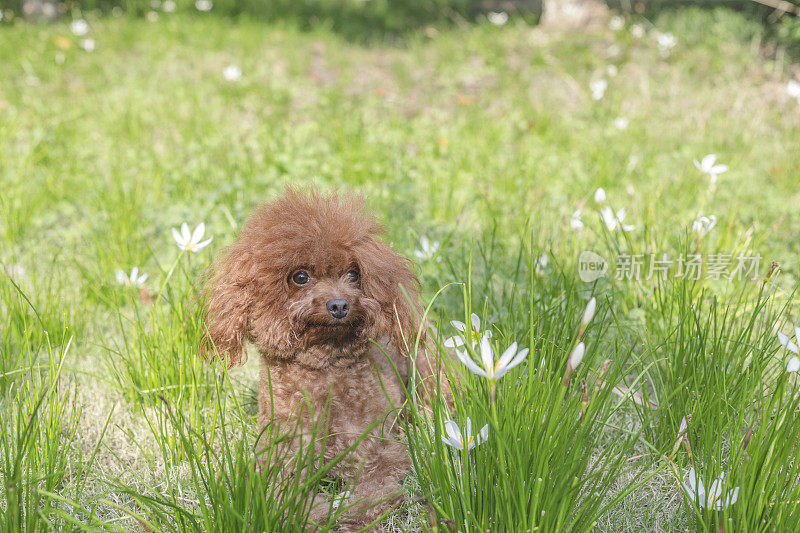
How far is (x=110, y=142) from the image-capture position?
599 centimetres

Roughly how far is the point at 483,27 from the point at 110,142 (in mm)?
5896

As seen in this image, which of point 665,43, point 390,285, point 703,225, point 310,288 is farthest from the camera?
point 665,43

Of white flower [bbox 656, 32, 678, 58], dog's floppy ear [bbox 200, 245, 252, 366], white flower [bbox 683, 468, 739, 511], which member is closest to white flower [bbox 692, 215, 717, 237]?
white flower [bbox 683, 468, 739, 511]

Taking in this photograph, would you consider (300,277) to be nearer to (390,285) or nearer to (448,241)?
(390,285)

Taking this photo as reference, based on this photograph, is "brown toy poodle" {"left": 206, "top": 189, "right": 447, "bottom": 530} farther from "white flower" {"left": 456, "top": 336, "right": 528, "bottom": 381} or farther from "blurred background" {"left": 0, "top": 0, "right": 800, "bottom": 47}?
"blurred background" {"left": 0, "top": 0, "right": 800, "bottom": 47}

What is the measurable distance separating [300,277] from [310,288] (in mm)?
74

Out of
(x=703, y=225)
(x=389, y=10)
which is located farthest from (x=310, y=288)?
(x=389, y=10)

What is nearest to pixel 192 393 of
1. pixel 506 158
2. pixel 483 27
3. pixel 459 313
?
pixel 459 313

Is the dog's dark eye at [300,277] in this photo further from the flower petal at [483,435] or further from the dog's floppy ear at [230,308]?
the flower petal at [483,435]

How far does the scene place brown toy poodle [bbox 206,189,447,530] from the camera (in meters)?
2.21

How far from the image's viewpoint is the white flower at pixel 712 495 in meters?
1.88

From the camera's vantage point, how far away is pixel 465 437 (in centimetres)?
195

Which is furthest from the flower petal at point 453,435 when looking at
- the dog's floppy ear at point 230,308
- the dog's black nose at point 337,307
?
the dog's floppy ear at point 230,308

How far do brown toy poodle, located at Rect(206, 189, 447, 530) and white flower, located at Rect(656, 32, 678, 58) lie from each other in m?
6.85
